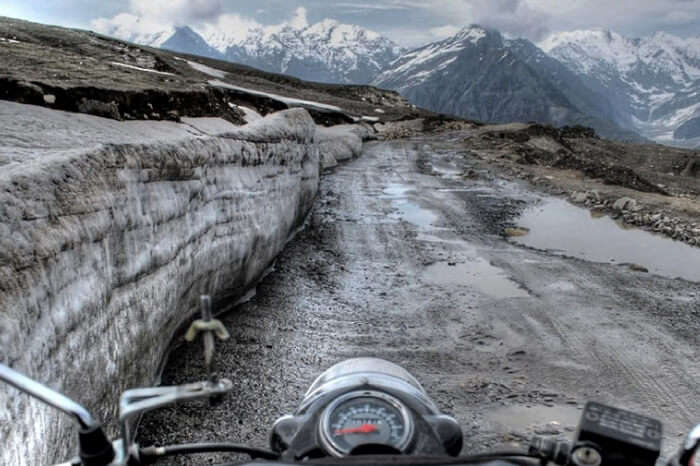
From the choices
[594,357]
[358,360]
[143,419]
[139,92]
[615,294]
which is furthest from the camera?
[139,92]

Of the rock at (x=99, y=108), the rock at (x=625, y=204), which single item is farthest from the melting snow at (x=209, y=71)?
the rock at (x=625, y=204)

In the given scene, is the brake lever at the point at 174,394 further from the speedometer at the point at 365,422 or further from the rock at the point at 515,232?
the rock at the point at 515,232

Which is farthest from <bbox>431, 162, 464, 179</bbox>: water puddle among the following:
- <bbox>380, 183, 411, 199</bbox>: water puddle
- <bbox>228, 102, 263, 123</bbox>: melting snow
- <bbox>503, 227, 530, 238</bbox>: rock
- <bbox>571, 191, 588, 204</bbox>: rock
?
<bbox>503, 227, 530, 238</bbox>: rock

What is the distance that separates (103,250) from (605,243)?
860 centimetres

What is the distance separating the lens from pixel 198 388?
1.15 m

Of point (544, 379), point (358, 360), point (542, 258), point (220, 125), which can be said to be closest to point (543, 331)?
point (544, 379)

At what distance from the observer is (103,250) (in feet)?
11.0

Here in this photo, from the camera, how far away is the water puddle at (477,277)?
717 cm

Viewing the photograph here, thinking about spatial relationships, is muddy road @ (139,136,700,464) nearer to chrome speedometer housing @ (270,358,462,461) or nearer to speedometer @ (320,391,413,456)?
chrome speedometer housing @ (270,358,462,461)

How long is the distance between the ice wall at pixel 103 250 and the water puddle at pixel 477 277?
96.2 inches

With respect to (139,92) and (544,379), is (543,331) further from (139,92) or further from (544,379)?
(139,92)

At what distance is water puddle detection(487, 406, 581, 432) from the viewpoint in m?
4.16

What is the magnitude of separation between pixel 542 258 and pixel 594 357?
3515 mm

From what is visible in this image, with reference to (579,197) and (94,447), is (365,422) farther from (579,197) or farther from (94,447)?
(579,197)
